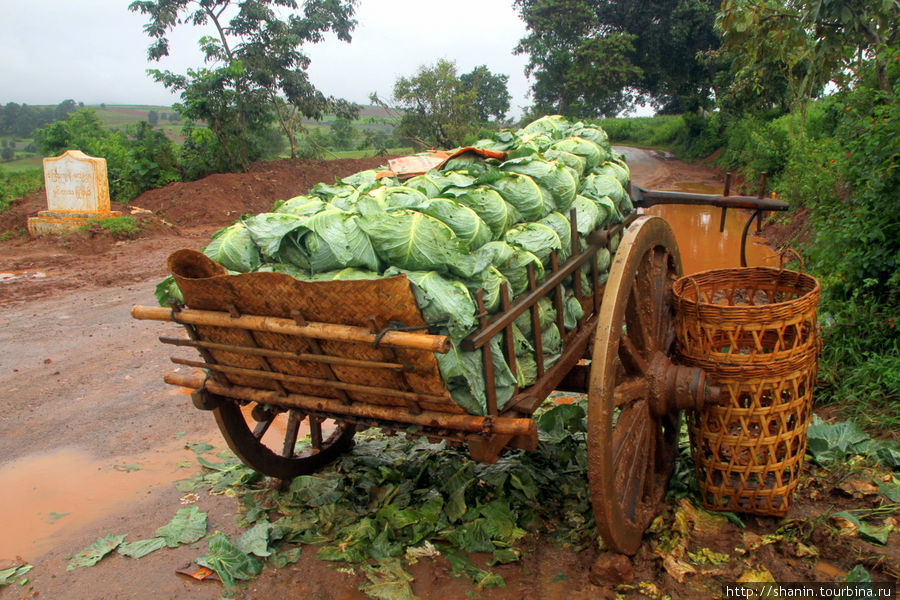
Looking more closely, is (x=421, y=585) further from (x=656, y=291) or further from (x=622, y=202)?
(x=622, y=202)

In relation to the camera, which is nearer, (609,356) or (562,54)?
(609,356)

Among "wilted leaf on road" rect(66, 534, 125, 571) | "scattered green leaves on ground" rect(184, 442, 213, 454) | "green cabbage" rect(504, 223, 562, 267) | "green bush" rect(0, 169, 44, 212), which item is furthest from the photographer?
"green bush" rect(0, 169, 44, 212)

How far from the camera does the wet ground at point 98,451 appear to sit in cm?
321

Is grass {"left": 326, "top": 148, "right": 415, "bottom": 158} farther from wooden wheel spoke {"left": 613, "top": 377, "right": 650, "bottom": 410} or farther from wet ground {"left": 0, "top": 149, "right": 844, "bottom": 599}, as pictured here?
wooden wheel spoke {"left": 613, "top": 377, "right": 650, "bottom": 410}

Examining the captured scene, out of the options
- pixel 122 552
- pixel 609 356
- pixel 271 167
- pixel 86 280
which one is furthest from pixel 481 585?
pixel 271 167

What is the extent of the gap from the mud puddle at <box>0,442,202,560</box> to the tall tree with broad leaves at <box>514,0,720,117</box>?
27.2 metres

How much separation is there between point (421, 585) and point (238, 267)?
5.63 ft

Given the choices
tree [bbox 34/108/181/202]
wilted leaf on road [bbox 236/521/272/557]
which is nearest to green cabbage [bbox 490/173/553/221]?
wilted leaf on road [bbox 236/521/272/557]

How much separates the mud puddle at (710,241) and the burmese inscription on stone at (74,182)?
12007mm

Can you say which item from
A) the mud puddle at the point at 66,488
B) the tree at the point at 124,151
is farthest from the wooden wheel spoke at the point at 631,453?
the tree at the point at 124,151

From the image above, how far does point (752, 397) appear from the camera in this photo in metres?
2.98

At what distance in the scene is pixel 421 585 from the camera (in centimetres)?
305

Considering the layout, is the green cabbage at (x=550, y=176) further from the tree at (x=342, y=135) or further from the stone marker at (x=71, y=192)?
the tree at (x=342, y=135)

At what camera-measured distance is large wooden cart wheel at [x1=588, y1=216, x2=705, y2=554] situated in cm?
251
